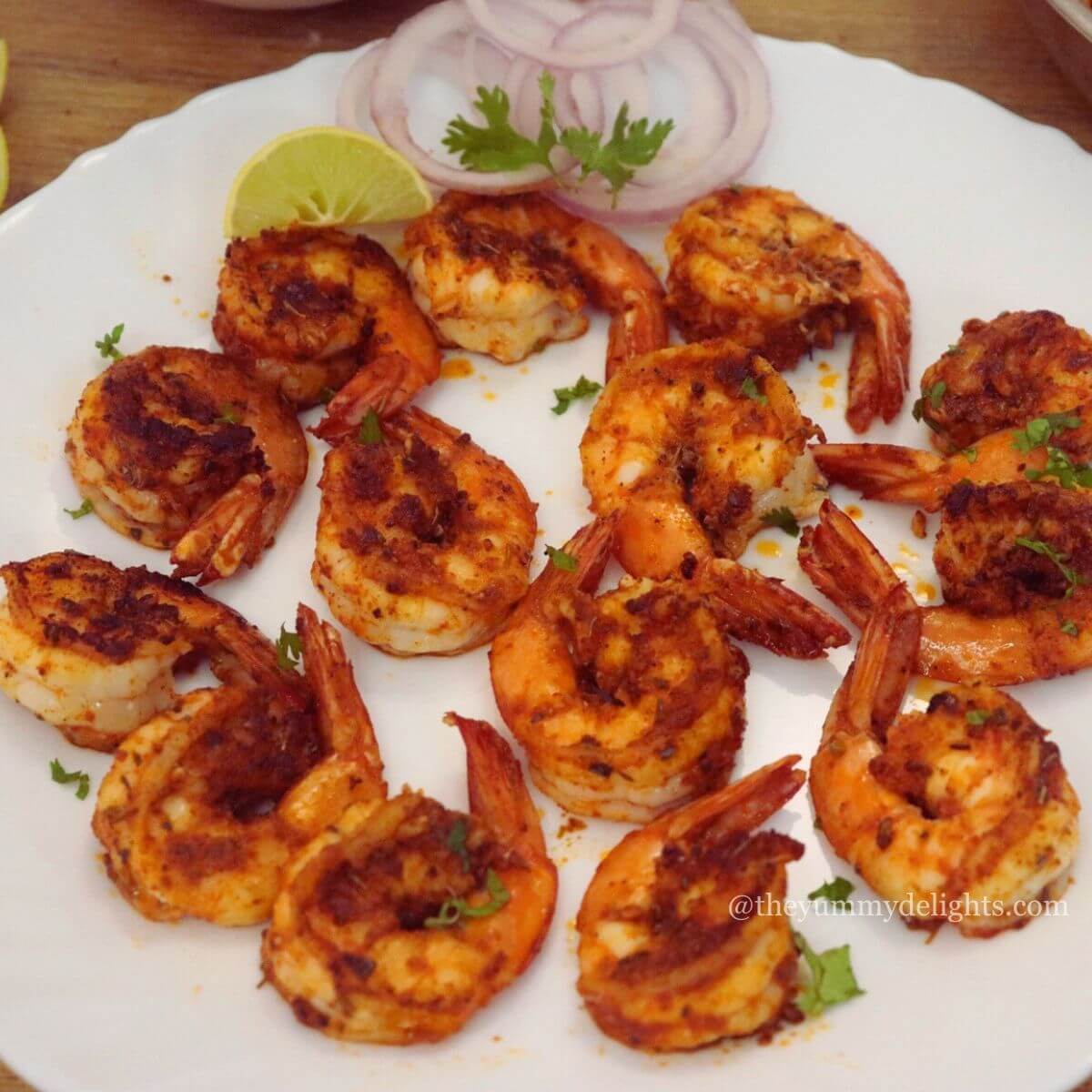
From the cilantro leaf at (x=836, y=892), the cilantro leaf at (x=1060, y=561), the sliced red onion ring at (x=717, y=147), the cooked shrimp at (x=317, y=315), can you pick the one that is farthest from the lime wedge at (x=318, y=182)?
the cilantro leaf at (x=836, y=892)

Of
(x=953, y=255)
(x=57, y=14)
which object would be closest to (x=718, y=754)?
(x=953, y=255)

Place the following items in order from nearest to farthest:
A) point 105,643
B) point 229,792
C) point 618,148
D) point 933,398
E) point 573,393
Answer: point 229,792
point 105,643
point 933,398
point 573,393
point 618,148

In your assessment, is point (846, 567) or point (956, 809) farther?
point (846, 567)

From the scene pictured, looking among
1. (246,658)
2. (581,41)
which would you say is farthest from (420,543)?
(581,41)

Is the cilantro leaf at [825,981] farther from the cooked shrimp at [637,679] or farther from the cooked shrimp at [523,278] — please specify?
the cooked shrimp at [523,278]

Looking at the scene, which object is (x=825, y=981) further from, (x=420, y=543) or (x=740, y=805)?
(x=420, y=543)

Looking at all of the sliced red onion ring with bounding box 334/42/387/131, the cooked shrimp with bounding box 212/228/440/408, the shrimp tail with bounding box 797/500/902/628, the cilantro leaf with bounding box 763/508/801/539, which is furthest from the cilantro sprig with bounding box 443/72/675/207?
the shrimp tail with bounding box 797/500/902/628

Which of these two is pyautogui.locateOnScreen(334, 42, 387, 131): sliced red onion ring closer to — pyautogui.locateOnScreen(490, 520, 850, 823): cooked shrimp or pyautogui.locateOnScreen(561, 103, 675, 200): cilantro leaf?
pyautogui.locateOnScreen(561, 103, 675, 200): cilantro leaf
